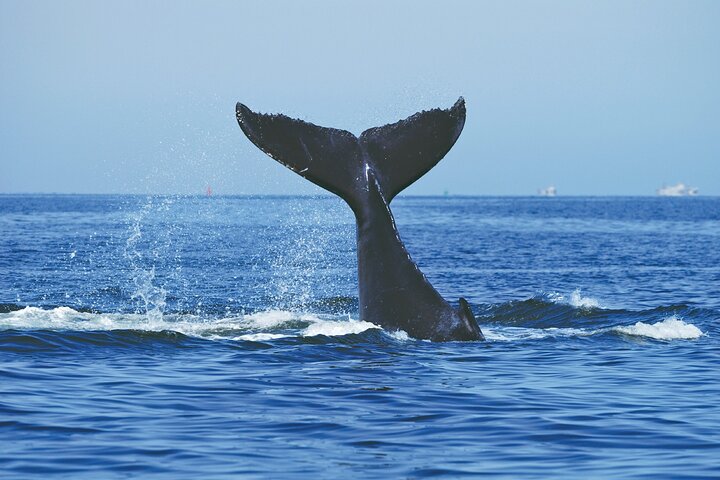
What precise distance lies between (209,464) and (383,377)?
3.74 m

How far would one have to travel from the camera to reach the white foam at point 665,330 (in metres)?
15.8

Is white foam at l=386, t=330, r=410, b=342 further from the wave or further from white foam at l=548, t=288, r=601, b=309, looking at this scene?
white foam at l=548, t=288, r=601, b=309

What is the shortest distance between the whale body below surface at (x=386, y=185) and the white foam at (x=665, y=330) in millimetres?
3085

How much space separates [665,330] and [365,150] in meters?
4.90

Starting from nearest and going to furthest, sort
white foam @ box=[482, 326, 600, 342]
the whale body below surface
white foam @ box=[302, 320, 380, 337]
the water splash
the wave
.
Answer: the whale body below surface
white foam @ box=[302, 320, 380, 337]
the wave
white foam @ box=[482, 326, 600, 342]
the water splash

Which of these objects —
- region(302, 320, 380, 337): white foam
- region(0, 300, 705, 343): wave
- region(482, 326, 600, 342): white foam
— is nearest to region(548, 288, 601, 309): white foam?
region(0, 300, 705, 343): wave

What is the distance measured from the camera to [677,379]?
40.6ft

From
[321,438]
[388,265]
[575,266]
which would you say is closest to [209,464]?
[321,438]

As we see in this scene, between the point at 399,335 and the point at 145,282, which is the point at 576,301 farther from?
Answer: the point at 145,282

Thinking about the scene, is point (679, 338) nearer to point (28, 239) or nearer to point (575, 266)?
point (575, 266)

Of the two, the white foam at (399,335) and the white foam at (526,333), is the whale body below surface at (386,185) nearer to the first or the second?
the white foam at (399,335)

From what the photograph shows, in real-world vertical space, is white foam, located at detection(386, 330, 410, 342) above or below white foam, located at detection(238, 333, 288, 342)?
above

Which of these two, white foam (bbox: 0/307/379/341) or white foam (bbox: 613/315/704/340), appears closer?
white foam (bbox: 0/307/379/341)

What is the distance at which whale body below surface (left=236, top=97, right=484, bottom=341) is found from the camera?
13.7 m
